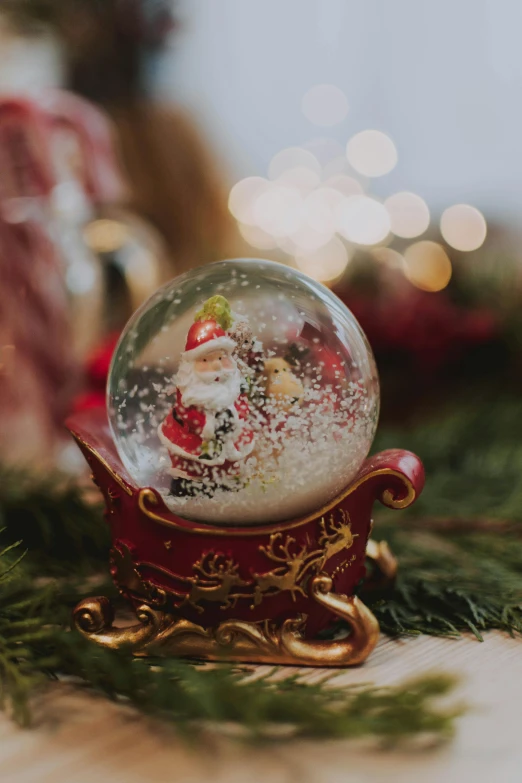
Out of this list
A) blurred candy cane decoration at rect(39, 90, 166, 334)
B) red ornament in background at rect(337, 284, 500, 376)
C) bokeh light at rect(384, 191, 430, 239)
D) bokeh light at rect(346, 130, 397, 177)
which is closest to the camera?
blurred candy cane decoration at rect(39, 90, 166, 334)

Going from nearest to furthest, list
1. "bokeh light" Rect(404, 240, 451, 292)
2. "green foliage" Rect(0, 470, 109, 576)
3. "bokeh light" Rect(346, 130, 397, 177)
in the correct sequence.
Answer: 1. "green foliage" Rect(0, 470, 109, 576)
2. "bokeh light" Rect(404, 240, 451, 292)
3. "bokeh light" Rect(346, 130, 397, 177)

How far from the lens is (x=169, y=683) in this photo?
1.57 feet

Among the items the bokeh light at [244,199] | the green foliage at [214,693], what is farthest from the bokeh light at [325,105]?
the green foliage at [214,693]

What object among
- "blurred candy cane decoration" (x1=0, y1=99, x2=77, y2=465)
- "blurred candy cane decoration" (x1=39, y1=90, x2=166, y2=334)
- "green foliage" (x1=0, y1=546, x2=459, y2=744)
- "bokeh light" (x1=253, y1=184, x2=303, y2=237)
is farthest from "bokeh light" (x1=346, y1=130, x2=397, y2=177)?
"green foliage" (x1=0, y1=546, x2=459, y2=744)

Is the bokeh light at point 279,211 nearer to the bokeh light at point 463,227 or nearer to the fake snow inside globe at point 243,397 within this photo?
the bokeh light at point 463,227

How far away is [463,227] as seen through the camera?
1.59 meters

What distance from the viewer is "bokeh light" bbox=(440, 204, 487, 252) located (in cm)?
155

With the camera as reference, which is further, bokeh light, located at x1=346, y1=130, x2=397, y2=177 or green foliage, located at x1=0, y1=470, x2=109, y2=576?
bokeh light, located at x1=346, y1=130, x2=397, y2=177

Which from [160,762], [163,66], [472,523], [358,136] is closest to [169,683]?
[160,762]

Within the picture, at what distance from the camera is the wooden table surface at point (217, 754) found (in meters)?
0.43

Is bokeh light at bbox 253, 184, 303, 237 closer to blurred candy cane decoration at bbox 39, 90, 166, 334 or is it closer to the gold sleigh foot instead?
blurred candy cane decoration at bbox 39, 90, 166, 334

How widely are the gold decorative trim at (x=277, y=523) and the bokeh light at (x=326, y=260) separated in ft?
3.30

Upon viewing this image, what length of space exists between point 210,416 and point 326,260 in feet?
3.69

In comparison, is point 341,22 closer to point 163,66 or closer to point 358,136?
point 358,136
